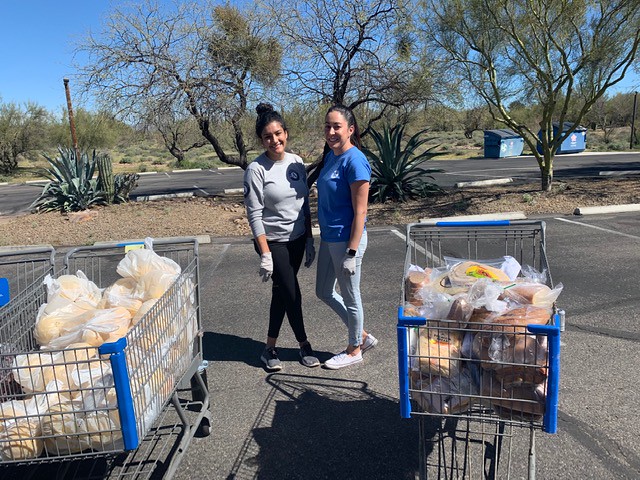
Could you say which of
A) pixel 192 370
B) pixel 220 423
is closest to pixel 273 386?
pixel 220 423

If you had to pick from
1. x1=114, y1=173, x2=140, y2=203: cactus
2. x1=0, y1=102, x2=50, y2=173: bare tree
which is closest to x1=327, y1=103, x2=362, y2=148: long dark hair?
x1=114, y1=173, x2=140, y2=203: cactus

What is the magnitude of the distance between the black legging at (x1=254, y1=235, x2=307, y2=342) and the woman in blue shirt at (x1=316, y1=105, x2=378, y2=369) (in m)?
0.22

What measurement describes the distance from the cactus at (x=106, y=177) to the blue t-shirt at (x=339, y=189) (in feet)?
32.7

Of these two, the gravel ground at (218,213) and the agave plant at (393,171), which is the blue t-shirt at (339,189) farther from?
the agave plant at (393,171)

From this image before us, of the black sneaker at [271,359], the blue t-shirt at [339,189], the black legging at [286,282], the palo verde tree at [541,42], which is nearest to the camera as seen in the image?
the blue t-shirt at [339,189]

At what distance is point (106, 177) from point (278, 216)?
9.96 m

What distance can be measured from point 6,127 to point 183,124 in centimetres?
2812

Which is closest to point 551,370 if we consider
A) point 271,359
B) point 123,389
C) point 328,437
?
point 328,437

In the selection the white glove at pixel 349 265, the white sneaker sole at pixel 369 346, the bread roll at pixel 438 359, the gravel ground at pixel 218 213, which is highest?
the white glove at pixel 349 265

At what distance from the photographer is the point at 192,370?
3127 millimetres

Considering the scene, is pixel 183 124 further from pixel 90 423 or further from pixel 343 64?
pixel 90 423

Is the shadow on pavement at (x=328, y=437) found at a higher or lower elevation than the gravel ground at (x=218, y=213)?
lower

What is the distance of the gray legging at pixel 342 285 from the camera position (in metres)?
3.91

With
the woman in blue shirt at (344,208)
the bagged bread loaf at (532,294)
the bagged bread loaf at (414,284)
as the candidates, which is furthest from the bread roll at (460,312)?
the woman in blue shirt at (344,208)
